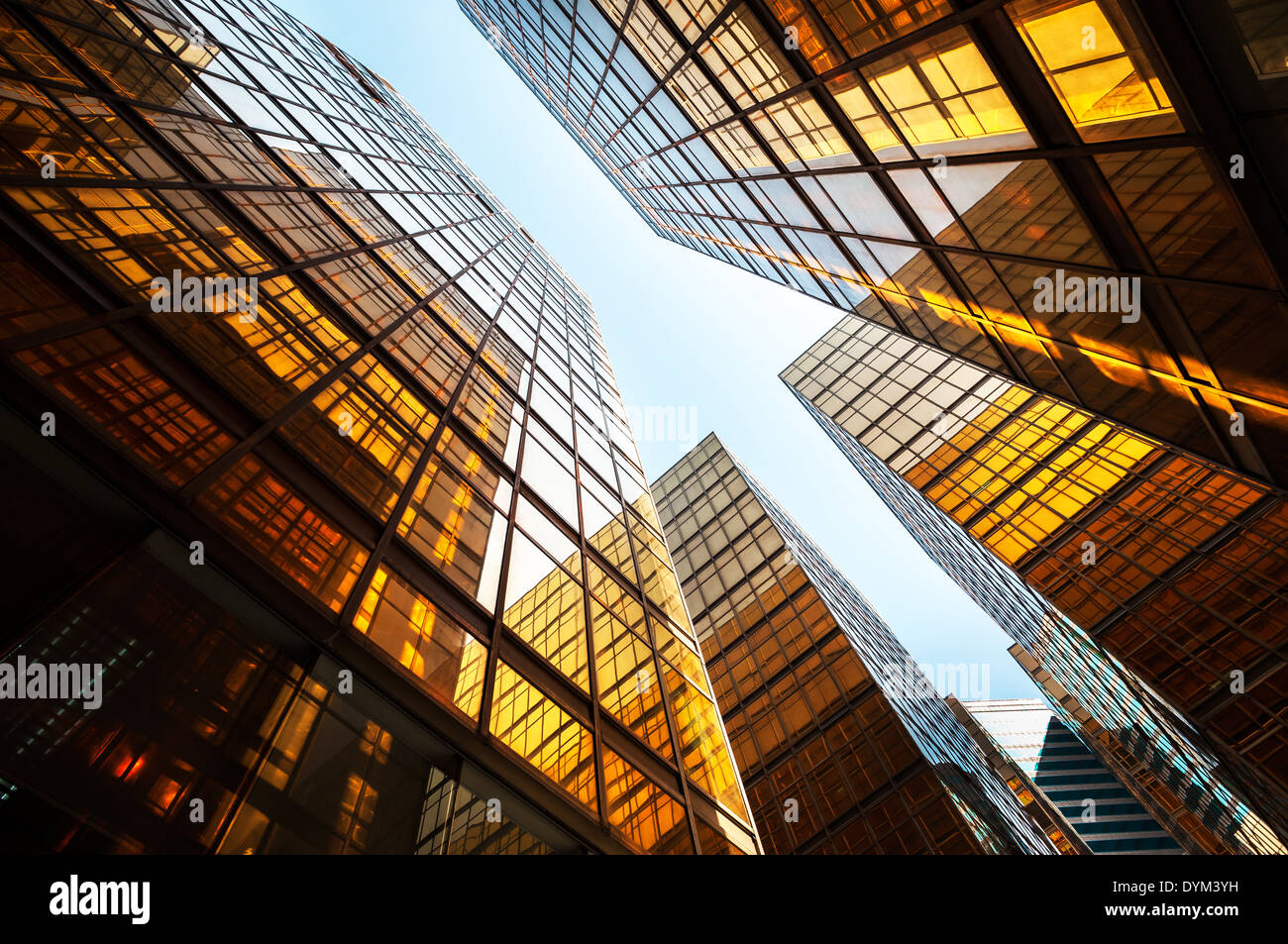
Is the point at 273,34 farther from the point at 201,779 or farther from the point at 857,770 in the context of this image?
the point at 857,770

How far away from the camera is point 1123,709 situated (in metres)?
31.5

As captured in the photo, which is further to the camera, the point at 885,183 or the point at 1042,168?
the point at 885,183

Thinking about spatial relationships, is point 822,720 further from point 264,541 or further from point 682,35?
point 264,541

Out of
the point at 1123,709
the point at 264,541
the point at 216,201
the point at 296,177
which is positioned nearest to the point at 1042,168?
the point at 264,541

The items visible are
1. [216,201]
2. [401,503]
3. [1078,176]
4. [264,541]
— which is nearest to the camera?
[264,541]

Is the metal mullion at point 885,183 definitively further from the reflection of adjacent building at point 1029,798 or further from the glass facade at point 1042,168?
the reflection of adjacent building at point 1029,798

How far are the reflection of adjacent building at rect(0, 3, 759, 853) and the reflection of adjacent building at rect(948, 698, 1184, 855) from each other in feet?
230

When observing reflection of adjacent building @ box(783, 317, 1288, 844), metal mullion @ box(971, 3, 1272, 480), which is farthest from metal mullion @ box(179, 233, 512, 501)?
reflection of adjacent building @ box(783, 317, 1288, 844)

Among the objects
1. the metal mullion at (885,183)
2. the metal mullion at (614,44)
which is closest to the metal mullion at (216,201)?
the metal mullion at (885,183)

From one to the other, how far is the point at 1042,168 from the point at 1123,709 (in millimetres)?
33077

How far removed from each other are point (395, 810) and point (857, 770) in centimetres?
2633

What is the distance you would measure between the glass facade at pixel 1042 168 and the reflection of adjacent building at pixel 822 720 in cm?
1731
